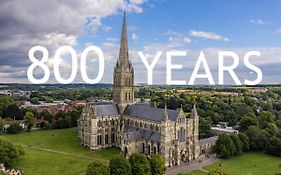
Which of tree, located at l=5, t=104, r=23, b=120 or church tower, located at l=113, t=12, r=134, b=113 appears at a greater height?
church tower, located at l=113, t=12, r=134, b=113

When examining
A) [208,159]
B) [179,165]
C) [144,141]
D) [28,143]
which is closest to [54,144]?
[28,143]

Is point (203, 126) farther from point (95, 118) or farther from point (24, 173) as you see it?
point (24, 173)

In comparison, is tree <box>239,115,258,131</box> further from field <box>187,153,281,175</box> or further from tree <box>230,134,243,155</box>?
tree <box>230,134,243,155</box>

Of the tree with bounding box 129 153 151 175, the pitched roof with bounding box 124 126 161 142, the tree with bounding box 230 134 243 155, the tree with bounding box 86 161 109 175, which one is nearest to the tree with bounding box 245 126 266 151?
the tree with bounding box 230 134 243 155

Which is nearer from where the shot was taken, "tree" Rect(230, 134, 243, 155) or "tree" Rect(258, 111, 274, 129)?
"tree" Rect(230, 134, 243, 155)

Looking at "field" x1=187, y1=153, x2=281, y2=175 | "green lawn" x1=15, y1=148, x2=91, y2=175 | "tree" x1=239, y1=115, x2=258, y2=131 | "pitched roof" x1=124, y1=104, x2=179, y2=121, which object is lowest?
"field" x1=187, y1=153, x2=281, y2=175

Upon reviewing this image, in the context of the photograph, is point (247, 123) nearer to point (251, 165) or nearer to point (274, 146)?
point (274, 146)
